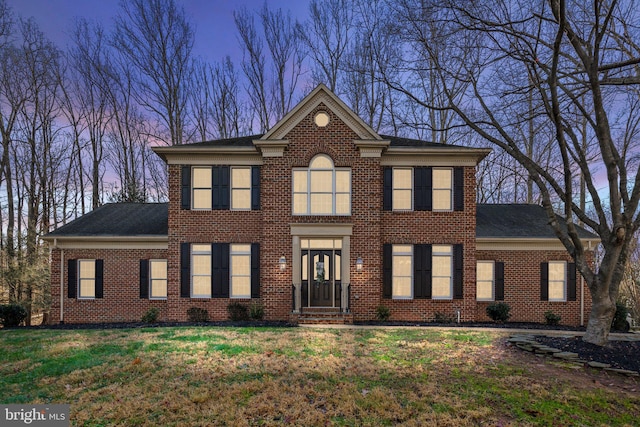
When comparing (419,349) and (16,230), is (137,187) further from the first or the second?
(419,349)

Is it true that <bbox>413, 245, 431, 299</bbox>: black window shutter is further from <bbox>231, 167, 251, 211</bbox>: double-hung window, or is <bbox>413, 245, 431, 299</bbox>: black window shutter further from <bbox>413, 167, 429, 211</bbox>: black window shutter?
<bbox>231, 167, 251, 211</bbox>: double-hung window

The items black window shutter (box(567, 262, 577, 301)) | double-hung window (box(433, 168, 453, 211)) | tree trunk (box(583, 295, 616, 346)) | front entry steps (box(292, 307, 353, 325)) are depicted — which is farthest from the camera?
black window shutter (box(567, 262, 577, 301))

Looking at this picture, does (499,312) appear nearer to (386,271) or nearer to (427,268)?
(427,268)

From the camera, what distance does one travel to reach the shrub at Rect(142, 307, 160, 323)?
12742 millimetres

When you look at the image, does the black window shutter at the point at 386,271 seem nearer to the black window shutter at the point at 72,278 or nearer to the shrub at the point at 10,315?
the black window shutter at the point at 72,278

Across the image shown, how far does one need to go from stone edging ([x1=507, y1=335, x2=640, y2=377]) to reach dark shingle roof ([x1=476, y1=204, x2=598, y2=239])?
5527 mm

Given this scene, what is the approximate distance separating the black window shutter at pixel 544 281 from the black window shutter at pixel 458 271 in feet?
11.7

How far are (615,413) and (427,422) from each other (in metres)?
3.04

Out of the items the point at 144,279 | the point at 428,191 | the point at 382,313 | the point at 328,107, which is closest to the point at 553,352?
the point at 382,313

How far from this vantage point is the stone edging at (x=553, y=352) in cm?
704

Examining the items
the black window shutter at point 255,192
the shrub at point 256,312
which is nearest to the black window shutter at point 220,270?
the shrub at point 256,312

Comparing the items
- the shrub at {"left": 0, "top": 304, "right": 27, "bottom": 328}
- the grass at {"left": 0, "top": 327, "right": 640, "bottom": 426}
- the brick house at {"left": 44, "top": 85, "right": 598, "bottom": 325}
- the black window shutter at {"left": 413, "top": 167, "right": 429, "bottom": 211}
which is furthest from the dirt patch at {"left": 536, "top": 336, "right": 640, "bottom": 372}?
the shrub at {"left": 0, "top": 304, "right": 27, "bottom": 328}

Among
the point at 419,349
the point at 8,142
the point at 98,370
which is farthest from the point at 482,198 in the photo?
the point at 8,142

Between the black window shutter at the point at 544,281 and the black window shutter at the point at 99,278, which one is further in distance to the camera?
the black window shutter at the point at 544,281
